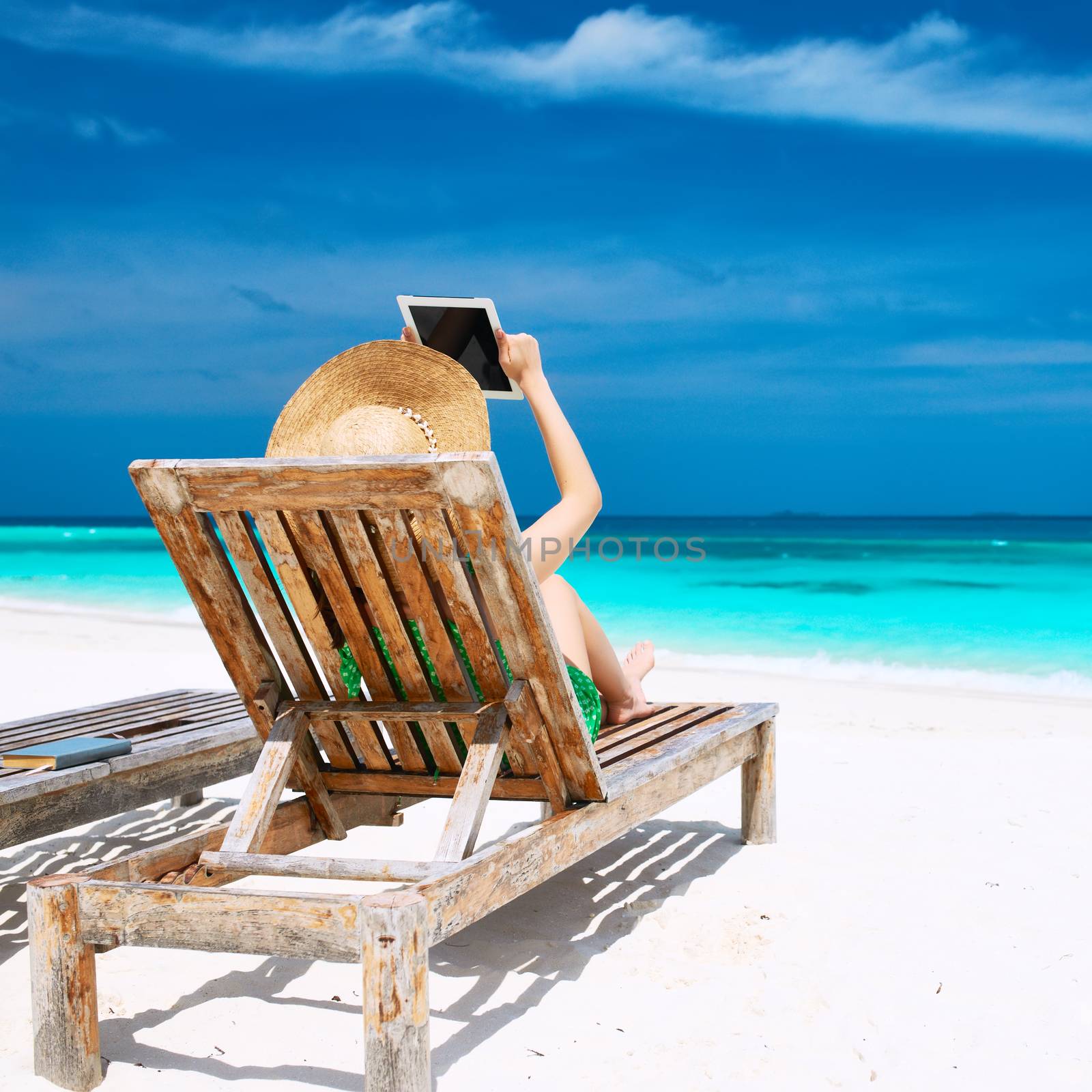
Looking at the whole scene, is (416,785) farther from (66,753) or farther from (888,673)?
A: (888,673)

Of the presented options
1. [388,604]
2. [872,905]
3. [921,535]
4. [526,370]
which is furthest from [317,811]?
[921,535]

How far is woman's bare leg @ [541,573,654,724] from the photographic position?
3055mm

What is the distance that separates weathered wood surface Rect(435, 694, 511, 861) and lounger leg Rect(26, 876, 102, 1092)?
70 cm

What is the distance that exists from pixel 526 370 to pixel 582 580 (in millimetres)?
20408

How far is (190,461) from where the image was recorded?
222 cm

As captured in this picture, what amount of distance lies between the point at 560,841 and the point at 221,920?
74cm

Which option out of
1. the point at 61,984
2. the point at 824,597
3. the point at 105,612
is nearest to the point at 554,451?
the point at 61,984

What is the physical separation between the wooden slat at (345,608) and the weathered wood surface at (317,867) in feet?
1.38

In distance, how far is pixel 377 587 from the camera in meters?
2.42

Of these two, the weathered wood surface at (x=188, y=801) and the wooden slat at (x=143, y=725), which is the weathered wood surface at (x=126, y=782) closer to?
the wooden slat at (x=143, y=725)

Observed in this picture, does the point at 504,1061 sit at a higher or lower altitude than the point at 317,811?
lower

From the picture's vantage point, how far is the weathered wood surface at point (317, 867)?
88.6 inches

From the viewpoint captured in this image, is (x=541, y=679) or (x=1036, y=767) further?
(x=1036, y=767)

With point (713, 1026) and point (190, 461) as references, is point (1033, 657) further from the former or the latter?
point (190, 461)
